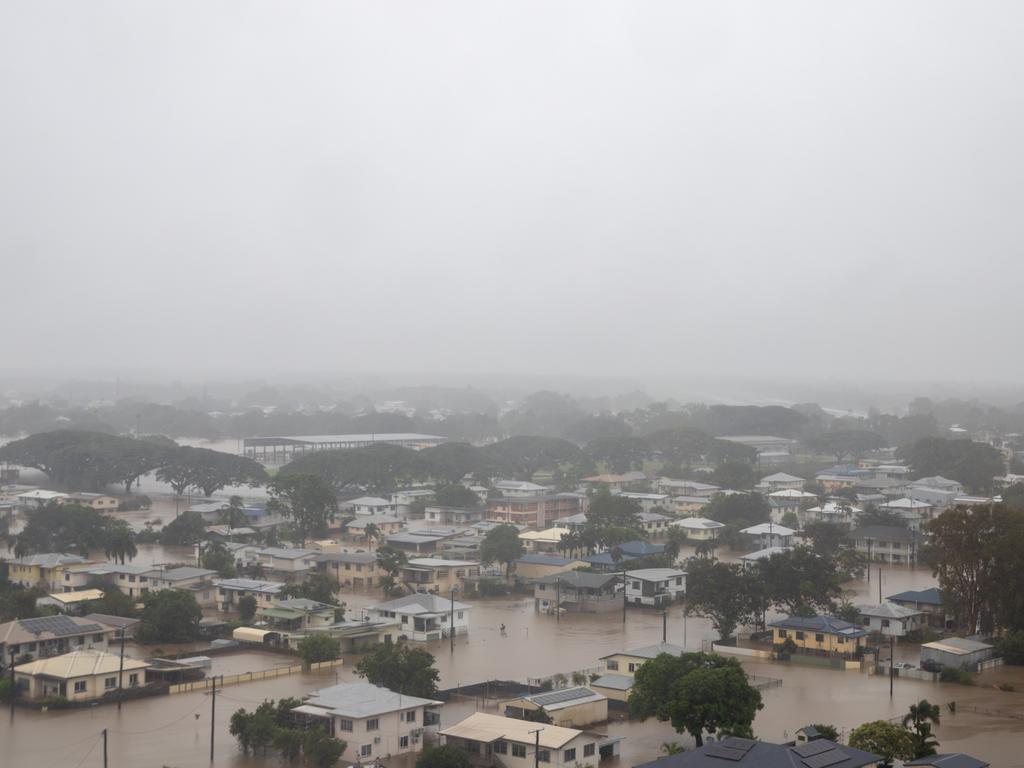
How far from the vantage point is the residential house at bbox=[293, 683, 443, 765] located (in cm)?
1347

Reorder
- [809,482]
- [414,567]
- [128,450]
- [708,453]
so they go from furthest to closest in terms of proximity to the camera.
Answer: [708,453], [809,482], [128,450], [414,567]

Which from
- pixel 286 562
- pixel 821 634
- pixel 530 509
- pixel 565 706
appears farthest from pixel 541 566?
pixel 565 706

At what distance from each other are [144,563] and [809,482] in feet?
85.7

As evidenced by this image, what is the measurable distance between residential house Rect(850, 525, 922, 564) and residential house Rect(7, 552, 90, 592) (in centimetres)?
1869

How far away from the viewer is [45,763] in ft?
43.0

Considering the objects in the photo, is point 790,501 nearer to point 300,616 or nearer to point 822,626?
point 822,626

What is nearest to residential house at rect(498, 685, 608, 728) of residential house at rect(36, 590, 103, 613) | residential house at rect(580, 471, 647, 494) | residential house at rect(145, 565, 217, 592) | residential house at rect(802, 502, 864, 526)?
residential house at rect(36, 590, 103, 613)

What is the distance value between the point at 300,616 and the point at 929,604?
37.2 ft

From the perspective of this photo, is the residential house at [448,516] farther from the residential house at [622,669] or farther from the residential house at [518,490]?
the residential house at [622,669]

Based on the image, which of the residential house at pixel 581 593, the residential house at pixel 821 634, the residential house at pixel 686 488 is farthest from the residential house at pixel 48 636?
the residential house at pixel 686 488

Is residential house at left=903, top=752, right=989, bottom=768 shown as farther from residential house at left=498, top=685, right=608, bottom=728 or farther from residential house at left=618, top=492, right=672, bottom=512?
residential house at left=618, top=492, right=672, bottom=512

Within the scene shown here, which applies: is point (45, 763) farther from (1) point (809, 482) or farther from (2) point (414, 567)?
(1) point (809, 482)

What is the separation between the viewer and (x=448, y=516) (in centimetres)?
3672

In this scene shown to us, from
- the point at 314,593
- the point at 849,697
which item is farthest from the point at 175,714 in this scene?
the point at 849,697
